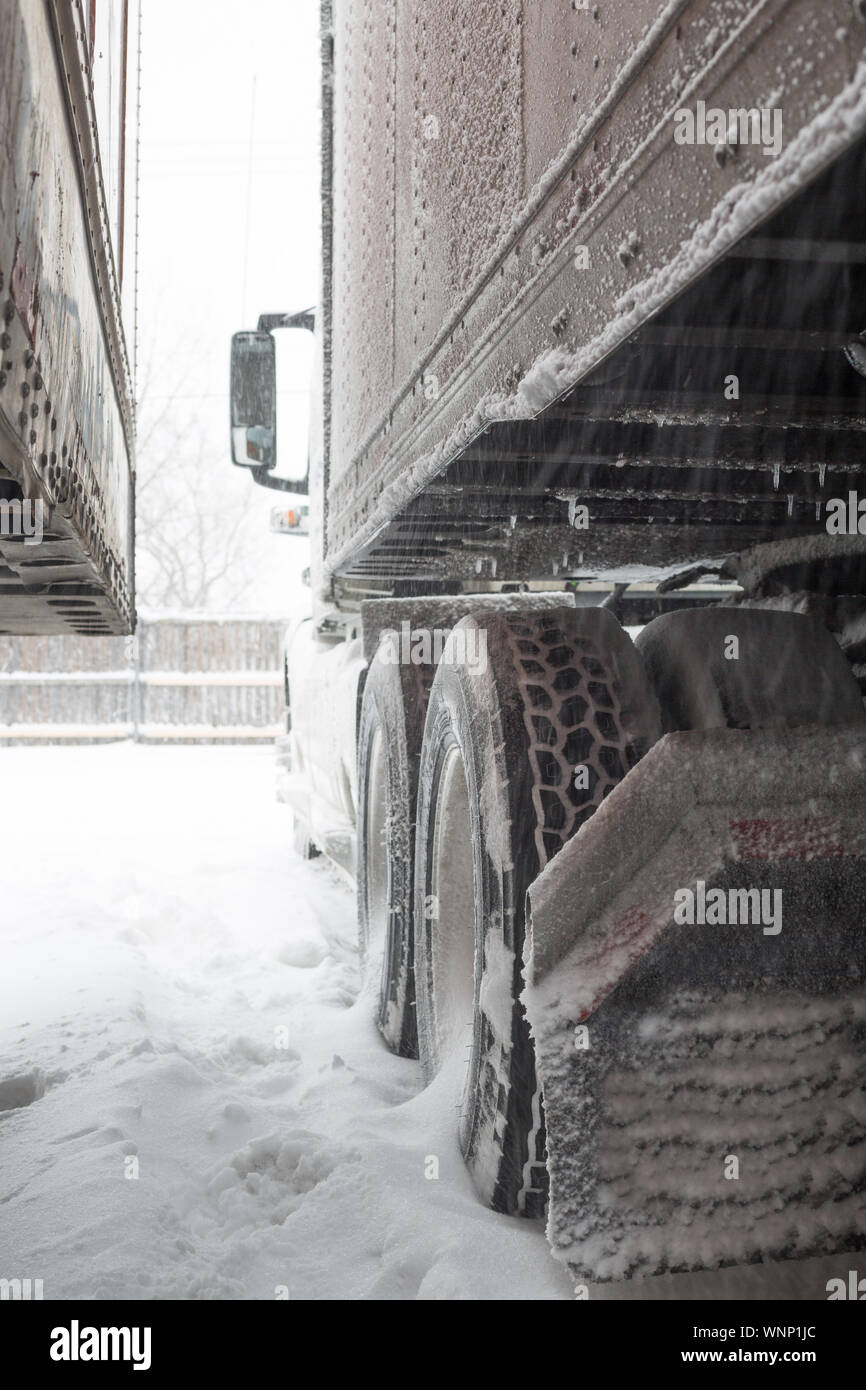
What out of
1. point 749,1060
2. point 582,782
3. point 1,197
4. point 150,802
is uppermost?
point 1,197

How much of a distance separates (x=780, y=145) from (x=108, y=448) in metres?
2.44

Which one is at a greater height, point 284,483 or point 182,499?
point 182,499

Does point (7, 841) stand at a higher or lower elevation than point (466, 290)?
lower

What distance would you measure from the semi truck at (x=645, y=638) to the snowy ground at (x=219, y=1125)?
16 cm

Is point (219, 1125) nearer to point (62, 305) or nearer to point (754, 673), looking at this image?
point (754, 673)

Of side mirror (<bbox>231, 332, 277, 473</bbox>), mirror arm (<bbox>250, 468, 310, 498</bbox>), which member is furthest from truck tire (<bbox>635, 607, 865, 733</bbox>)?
mirror arm (<bbox>250, 468, 310, 498</bbox>)

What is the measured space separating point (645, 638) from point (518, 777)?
533mm

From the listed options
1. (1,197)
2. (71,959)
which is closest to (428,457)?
(1,197)

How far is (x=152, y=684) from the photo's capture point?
Result: 1812cm

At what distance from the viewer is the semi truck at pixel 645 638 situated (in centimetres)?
114

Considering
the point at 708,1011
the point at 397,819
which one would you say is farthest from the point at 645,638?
the point at 397,819

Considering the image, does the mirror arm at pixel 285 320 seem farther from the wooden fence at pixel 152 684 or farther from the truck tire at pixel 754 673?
the wooden fence at pixel 152 684
